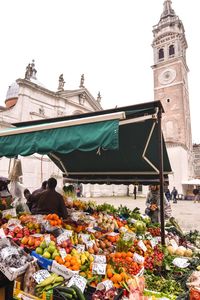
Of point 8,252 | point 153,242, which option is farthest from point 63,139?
point 153,242

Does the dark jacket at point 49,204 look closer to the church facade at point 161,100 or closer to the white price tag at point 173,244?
the white price tag at point 173,244

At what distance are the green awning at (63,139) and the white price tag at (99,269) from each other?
1.36 meters

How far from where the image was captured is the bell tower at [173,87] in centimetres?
3002

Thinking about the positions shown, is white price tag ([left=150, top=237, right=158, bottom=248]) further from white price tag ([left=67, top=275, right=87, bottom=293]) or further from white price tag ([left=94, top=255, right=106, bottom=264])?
white price tag ([left=67, top=275, right=87, bottom=293])

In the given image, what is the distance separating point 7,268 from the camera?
2.16 meters

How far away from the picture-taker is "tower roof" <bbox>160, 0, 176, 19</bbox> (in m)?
39.9

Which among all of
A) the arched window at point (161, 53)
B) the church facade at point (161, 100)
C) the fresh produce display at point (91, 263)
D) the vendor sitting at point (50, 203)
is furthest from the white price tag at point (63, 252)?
the arched window at point (161, 53)

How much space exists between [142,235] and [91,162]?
2687 millimetres

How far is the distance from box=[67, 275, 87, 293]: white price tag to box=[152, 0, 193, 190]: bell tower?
28.5 metres

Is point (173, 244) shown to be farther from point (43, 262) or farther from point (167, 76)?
point (167, 76)

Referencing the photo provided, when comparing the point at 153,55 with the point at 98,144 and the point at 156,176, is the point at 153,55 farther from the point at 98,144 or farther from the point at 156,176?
the point at 98,144

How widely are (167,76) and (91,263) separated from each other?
3737 cm

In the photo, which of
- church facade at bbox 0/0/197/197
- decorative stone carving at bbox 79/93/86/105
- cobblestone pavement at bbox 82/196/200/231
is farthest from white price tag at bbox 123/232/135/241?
decorative stone carving at bbox 79/93/86/105

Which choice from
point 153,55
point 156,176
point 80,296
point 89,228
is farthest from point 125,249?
point 153,55
